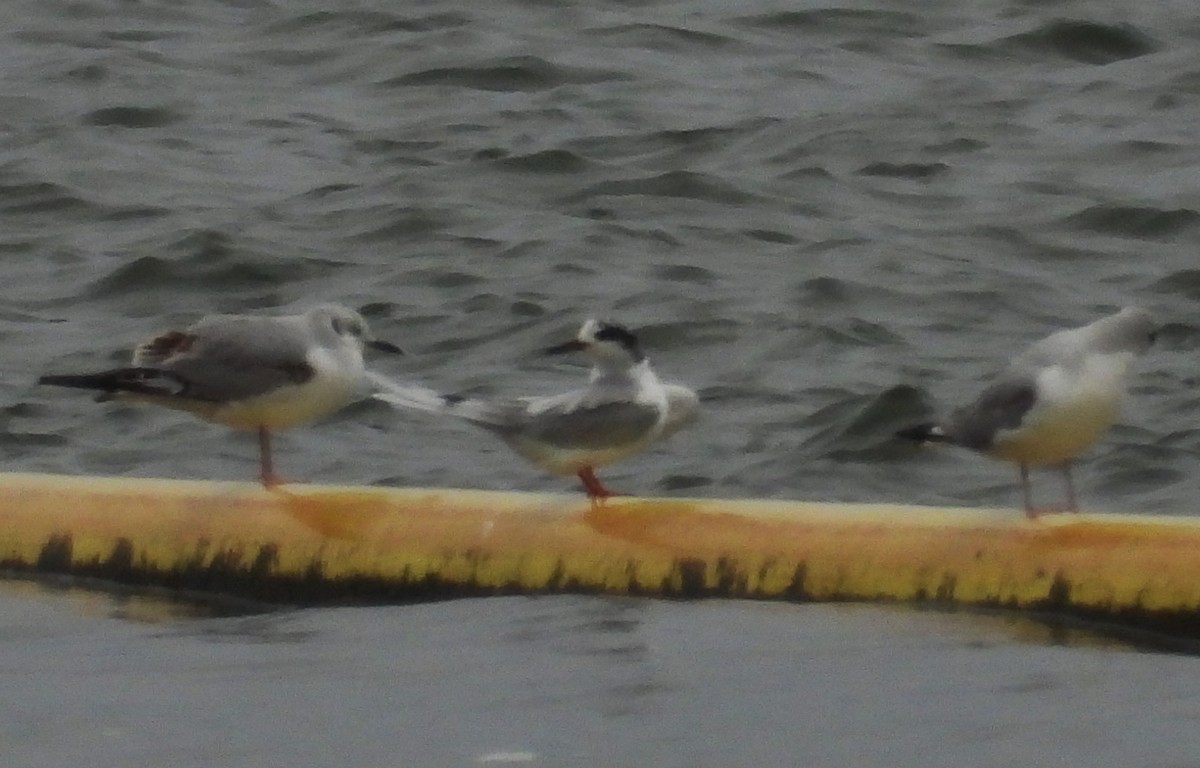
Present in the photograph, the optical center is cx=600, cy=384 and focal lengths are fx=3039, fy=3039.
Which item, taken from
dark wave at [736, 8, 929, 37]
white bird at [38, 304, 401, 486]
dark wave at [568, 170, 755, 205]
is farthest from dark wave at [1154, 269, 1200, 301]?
white bird at [38, 304, 401, 486]

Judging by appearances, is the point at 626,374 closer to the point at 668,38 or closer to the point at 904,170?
the point at 904,170

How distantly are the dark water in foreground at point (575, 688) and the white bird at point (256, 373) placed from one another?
58cm

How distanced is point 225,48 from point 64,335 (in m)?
5.36

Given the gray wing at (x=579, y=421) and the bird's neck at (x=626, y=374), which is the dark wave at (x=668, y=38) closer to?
the gray wing at (x=579, y=421)

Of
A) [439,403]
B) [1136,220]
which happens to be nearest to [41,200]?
[1136,220]

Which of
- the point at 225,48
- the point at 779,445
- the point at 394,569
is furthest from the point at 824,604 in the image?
the point at 225,48

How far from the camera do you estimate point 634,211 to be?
15.9 metres

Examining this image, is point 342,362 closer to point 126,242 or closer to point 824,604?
point 824,604

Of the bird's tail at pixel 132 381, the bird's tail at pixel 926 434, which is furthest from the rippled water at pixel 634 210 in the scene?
the bird's tail at pixel 132 381

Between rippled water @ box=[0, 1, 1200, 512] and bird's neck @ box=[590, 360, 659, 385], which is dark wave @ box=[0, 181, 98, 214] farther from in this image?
bird's neck @ box=[590, 360, 659, 385]

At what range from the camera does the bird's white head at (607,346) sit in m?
8.34

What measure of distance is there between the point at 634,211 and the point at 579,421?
7563 millimetres

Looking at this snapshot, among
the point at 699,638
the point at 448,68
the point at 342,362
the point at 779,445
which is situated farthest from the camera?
the point at 448,68

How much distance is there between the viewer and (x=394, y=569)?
329 inches
